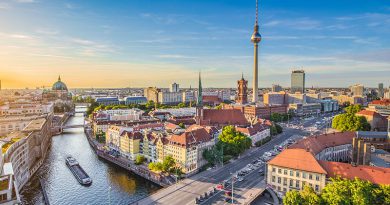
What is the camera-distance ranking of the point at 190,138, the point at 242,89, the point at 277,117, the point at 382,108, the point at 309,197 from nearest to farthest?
the point at 309,197 → the point at 190,138 → the point at 382,108 → the point at 277,117 → the point at 242,89

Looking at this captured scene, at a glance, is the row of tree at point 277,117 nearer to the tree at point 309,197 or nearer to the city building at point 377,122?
the city building at point 377,122

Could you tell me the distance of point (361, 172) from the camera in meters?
44.2

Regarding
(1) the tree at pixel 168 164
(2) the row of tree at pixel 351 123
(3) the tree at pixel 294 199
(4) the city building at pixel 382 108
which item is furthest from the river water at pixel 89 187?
(4) the city building at pixel 382 108

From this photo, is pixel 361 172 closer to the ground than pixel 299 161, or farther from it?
closer to the ground

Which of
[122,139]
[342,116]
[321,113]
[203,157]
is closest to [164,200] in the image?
[203,157]

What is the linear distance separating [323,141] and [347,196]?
123ft

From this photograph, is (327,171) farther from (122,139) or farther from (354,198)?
(122,139)

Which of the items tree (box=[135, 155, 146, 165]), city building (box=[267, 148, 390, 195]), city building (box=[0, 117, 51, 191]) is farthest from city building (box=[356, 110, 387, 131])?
city building (box=[0, 117, 51, 191])

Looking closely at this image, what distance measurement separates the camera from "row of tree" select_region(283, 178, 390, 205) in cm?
3441

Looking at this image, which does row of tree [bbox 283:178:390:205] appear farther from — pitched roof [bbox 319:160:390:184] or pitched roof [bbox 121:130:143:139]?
pitched roof [bbox 121:130:143:139]

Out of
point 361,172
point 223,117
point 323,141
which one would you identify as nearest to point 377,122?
point 323,141

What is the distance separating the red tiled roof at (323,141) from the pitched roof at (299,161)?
228 inches

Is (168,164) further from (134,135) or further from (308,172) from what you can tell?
(308,172)

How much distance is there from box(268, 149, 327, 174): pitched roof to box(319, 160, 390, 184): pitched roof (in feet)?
6.24
